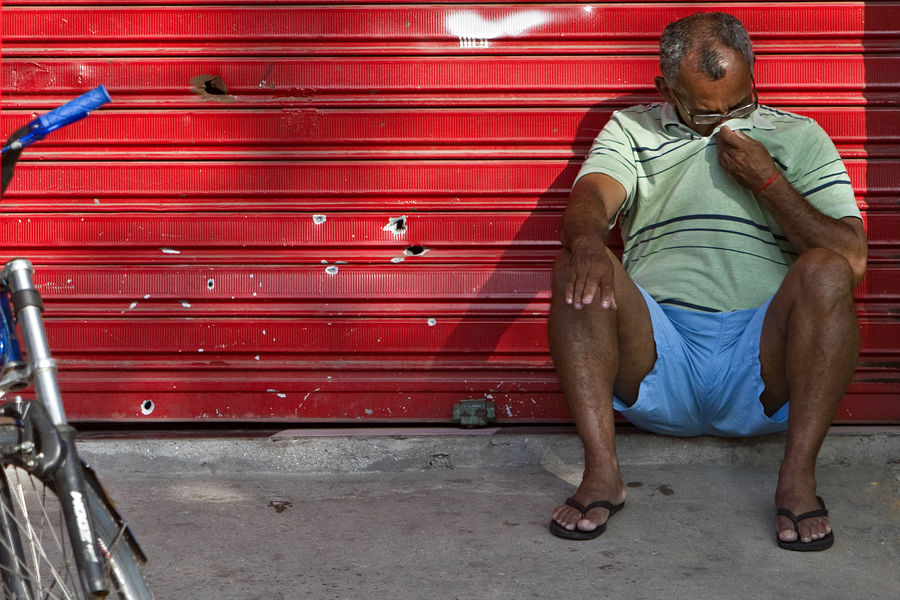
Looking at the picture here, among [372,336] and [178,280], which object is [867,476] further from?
[178,280]

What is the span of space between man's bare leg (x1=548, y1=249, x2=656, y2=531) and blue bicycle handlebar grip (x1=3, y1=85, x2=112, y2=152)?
1.48m

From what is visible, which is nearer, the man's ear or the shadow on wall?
the man's ear

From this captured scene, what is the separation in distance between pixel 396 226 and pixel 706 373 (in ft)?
4.26

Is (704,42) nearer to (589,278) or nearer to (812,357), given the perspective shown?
(589,278)

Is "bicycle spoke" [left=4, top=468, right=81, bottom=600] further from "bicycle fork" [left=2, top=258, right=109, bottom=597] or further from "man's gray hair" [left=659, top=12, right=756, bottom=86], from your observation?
"man's gray hair" [left=659, top=12, right=756, bottom=86]

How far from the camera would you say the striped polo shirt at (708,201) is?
115 inches

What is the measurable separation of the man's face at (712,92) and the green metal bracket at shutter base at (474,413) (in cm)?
127

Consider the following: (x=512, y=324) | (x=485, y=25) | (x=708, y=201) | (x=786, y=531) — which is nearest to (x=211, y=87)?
(x=485, y=25)

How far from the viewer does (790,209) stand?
2.79 meters

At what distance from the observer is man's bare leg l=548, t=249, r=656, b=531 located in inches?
104

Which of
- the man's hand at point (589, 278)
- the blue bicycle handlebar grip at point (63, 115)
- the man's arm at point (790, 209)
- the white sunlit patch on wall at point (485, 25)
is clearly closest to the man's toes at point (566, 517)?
the man's hand at point (589, 278)

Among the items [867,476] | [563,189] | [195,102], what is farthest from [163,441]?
[867,476]

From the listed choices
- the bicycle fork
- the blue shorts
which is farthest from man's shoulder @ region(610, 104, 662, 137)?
the bicycle fork

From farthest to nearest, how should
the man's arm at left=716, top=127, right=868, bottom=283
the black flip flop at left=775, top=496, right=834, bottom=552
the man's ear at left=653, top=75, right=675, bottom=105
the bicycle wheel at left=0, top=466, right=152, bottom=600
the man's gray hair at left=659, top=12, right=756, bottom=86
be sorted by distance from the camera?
the man's ear at left=653, top=75, right=675, bottom=105 < the man's gray hair at left=659, top=12, right=756, bottom=86 < the man's arm at left=716, top=127, right=868, bottom=283 < the black flip flop at left=775, top=496, right=834, bottom=552 < the bicycle wheel at left=0, top=466, right=152, bottom=600
